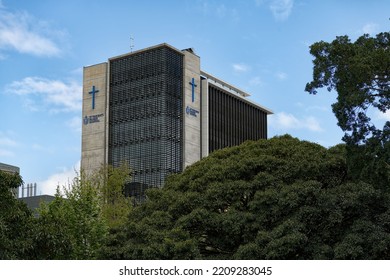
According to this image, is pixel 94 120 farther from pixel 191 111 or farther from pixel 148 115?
pixel 191 111

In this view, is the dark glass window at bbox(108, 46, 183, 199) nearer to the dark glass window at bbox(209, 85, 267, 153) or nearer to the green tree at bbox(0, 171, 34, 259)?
the dark glass window at bbox(209, 85, 267, 153)

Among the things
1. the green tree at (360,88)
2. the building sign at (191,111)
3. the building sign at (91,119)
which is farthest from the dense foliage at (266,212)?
the building sign at (91,119)

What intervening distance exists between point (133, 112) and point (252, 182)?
6369 cm

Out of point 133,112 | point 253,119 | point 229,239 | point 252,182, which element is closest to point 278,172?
point 252,182

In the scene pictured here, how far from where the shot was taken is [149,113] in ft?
279

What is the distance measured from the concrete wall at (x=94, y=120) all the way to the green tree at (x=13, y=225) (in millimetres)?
67280

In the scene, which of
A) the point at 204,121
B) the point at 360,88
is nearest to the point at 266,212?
the point at 360,88

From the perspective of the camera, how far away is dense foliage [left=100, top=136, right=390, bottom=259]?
21891 mm

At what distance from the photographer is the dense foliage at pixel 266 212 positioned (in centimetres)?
2189

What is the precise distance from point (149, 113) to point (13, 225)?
64.3 metres

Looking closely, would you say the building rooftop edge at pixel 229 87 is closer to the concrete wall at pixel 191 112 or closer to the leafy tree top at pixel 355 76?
the concrete wall at pixel 191 112

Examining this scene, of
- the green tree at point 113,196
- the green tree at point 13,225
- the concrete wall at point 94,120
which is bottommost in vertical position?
the green tree at point 13,225

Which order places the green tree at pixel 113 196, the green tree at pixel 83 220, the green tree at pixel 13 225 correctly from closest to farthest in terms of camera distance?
the green tree at pixel 13 225
the green tree at pixel 83 220
the green tree at pixel 113 196

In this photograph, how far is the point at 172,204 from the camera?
25.6 m
